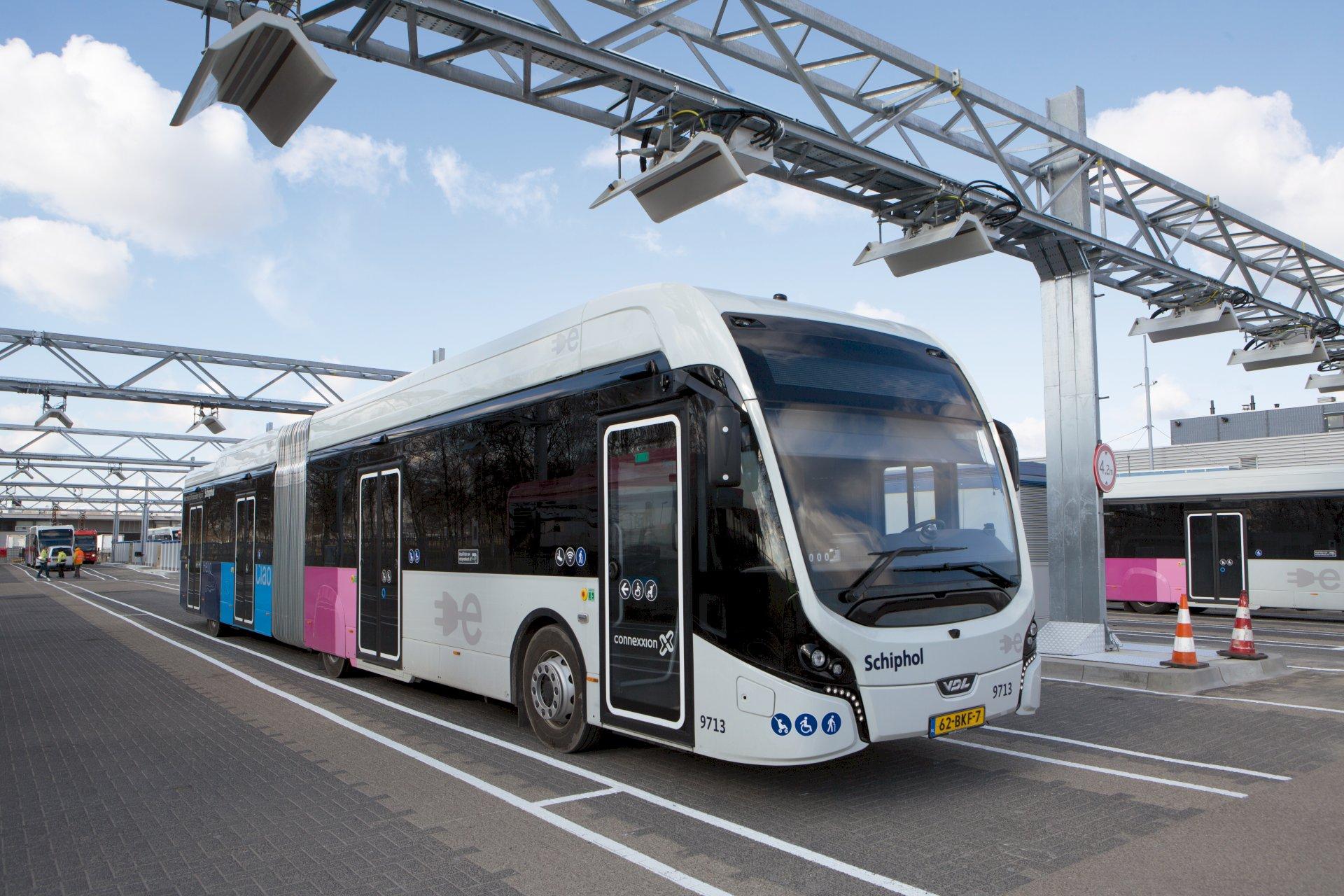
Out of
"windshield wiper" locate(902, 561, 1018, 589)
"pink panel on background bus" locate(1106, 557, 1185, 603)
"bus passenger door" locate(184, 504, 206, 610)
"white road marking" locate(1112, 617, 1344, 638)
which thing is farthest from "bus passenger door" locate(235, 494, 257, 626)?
"pink panel on background bus" locate(1106, 557, 1185, 603)

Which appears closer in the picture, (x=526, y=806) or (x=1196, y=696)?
(x=526, y=806)

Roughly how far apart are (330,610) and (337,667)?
0.68 m

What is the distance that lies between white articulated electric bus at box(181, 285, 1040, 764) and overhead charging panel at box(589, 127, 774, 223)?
163 centimetres

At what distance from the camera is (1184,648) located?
35.2 ft

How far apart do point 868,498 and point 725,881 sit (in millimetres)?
2327

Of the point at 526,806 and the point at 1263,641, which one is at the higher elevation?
the point at 526,806

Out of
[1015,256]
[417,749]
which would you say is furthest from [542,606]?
[1015,256]

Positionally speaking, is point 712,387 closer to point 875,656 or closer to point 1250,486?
point 875,656

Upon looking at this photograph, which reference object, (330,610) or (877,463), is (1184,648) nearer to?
(877,463)

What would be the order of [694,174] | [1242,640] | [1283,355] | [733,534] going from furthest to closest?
[1283,355] → [1242,640] → [694,174] → [733,534]

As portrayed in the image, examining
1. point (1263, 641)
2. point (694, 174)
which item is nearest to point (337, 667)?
point (694, 174)

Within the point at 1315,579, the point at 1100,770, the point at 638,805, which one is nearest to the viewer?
the point at 638,805

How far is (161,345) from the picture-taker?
24297 millimetres

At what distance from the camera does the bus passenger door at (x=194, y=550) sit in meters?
17.8
